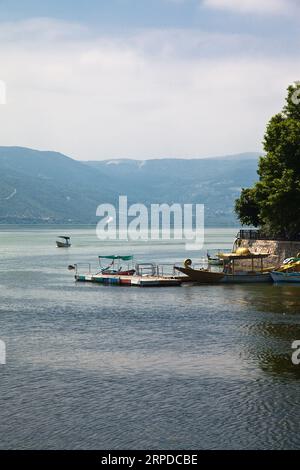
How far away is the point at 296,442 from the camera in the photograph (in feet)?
89.4

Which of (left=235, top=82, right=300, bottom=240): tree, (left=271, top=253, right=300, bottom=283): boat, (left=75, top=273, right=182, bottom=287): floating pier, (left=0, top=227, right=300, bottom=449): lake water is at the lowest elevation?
(left=0, top=227, right=300, bottom=449): lake water

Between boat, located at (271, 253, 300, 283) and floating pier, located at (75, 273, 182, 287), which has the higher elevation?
boat, located at (271, 253, 300, 283)

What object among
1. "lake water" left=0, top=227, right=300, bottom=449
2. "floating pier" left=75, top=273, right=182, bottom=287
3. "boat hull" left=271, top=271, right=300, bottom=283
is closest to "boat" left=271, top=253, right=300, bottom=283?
"boat hull" left=271, top=271, right=300, bottom=283

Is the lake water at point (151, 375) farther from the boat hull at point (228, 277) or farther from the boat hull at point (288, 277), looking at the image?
the boat hull at point (228, 277)

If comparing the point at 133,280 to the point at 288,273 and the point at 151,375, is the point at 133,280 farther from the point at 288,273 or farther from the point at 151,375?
the point at 151,375

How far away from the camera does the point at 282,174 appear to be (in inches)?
3720

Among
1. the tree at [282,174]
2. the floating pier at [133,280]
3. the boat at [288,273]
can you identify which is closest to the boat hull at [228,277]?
the boat at [288,273]

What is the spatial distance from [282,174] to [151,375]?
62446 mm

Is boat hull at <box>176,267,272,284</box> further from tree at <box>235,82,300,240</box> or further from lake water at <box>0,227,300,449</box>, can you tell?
lake water at <box>0,227,300,449</box>

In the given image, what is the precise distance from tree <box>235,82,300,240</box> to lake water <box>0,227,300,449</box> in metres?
28.2

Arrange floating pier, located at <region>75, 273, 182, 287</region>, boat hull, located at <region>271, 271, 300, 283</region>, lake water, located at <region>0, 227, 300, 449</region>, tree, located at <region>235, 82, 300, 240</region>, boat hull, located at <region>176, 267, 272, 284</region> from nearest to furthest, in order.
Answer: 1. lake water, located at <region>0, 227, 300, 449</region>
2. boat hull, located at <region>271, 271, 300, 283</region>
3. floating pier, located at <region>75, 273, 182, 287</region>
4. boat hull, located at <region>176, 267, 272, 284</region>
5. tree, located at <region>235, 82, 300, 240</region>

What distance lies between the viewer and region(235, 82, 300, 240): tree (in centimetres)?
9238

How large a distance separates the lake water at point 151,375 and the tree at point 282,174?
92.5 ft

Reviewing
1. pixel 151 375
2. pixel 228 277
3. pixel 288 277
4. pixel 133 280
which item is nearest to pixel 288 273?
pixel 288 277
